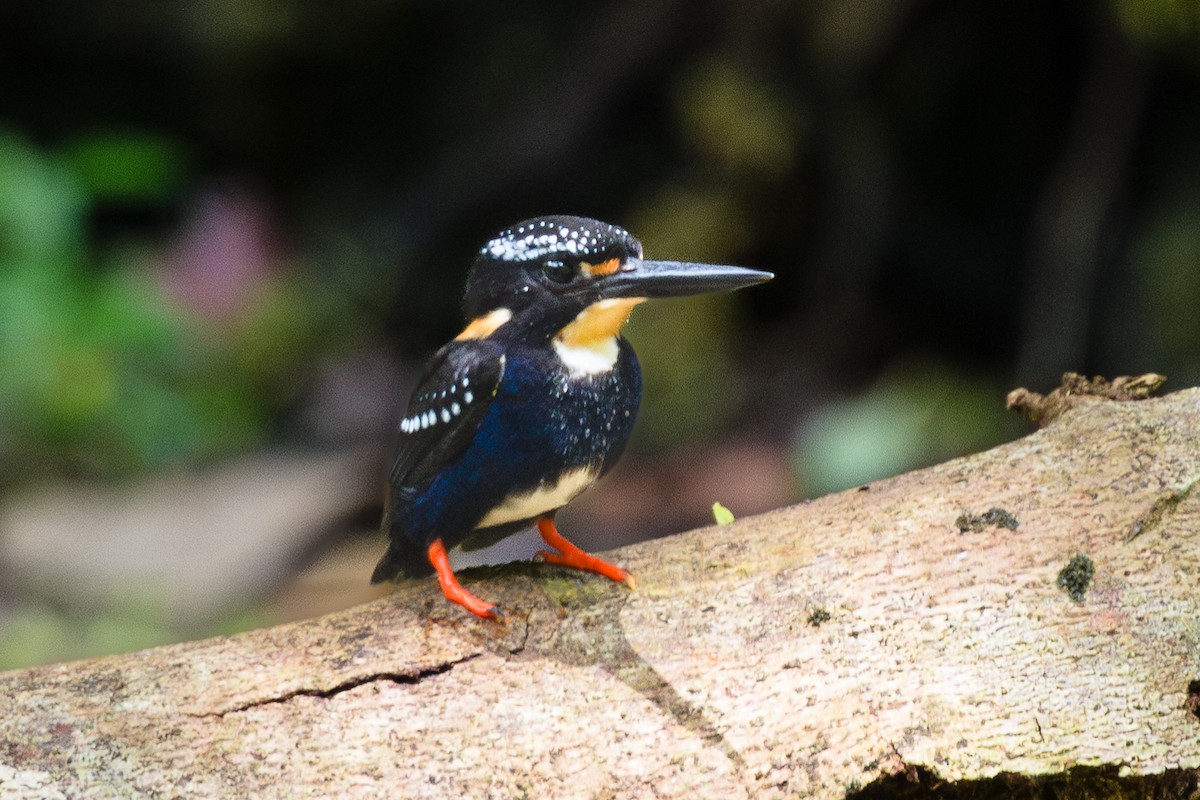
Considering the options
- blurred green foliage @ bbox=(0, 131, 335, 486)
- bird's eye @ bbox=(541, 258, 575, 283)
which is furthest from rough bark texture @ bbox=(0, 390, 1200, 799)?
blurred green foliage @ bbox=(0, 131, 335, 486)

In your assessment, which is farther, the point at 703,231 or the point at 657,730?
the point at 703,231

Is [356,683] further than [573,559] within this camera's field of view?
No

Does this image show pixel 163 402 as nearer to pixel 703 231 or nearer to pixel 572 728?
Answer: pixel 703 231

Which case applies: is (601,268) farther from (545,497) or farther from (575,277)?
(545,497)

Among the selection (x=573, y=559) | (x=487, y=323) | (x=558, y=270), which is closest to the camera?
(x=558, y=270)

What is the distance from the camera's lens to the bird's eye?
2410 mm

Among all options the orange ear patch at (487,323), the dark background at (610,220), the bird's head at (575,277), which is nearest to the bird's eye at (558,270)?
the bird's head at (575,277)

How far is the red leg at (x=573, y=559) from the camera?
8.84 feet

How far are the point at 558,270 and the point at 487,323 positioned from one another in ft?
0.63

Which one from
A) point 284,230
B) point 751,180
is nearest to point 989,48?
point 751,180

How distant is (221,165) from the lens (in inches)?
257

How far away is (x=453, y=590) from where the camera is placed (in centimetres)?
258

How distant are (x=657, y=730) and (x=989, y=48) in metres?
4.15

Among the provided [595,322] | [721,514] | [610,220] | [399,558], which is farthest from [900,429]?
[595,322]
